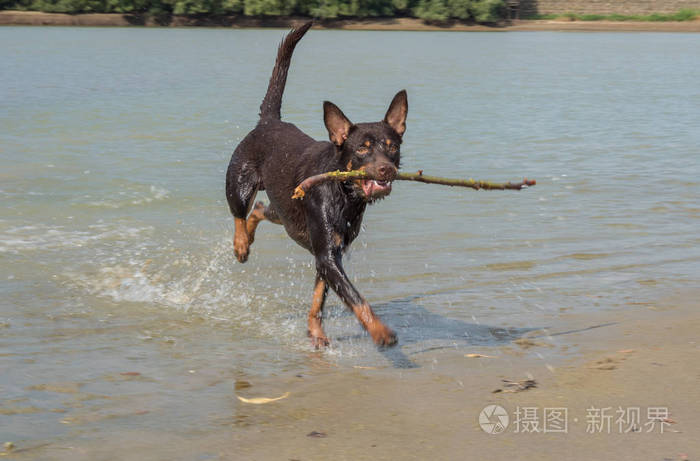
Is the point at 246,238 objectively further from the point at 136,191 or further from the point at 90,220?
the point at 136,191

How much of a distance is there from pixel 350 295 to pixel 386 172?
0.76 meters

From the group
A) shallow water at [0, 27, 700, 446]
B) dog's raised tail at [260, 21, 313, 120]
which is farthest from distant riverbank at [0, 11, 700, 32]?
dog's raised tail at [260, 21, 313, 120]

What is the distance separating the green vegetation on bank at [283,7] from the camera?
Answer: 5869 centimetres

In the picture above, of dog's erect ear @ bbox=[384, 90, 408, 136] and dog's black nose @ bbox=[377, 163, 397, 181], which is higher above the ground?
dog's erect ear @ bbox=[384, 90, 408, 136]

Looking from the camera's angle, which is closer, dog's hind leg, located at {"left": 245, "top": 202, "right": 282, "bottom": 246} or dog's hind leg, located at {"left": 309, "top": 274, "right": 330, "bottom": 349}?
dog's hind leg, located at {"left": 309, "top": 274, "right": 330, "bottom": 349}

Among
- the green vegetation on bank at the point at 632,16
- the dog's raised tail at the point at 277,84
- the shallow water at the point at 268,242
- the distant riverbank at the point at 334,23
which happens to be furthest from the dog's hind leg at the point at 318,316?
the green vegetation on bank at the point at 632,16

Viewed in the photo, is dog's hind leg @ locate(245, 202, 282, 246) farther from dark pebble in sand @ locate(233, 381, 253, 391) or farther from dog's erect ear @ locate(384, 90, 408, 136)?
dark pebble in sand @ locate(233, 381, 253, 391)

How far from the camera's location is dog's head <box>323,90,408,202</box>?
5477mm

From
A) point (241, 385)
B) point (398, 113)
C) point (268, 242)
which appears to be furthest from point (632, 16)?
point (241, 385)

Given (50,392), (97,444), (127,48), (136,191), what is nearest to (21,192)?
(136,191)

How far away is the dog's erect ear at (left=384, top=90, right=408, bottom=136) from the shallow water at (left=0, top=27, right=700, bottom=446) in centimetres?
138

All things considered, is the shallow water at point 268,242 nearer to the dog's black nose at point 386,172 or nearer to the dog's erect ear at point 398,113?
the dog's black nose at point 386,172

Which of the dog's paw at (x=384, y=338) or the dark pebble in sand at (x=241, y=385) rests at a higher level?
the dog's paw at (x=384, y=338)

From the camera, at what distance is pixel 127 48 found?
129ft
